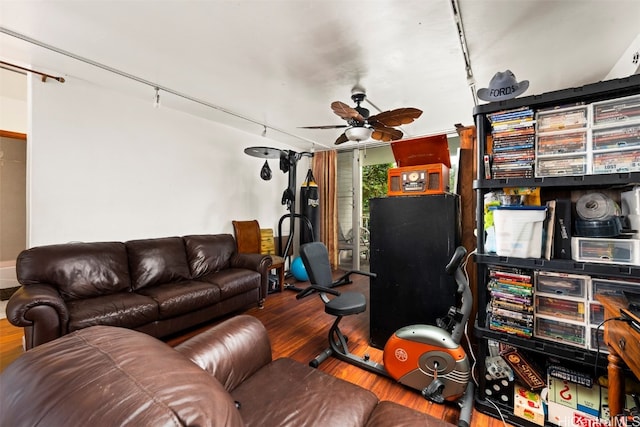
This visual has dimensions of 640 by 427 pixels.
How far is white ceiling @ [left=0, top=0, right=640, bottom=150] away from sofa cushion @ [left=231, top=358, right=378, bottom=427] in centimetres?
222

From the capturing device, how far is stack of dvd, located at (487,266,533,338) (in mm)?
1492

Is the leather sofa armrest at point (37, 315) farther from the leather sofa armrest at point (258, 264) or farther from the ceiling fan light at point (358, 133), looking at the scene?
the ceiling fan light at point (358, 133)

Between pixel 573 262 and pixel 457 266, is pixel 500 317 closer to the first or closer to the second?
pixel 457 266

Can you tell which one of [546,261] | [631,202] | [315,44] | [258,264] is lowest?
[258,264]

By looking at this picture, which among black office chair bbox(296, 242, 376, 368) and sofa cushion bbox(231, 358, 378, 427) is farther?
black office chair bbox(296, 242, 376, 368)

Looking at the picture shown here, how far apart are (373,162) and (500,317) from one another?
4.14 metres

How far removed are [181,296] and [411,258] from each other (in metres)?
2.25

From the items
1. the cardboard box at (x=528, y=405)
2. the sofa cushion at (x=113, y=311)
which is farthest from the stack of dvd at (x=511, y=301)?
the sofa cushion at (x=113, y=311)

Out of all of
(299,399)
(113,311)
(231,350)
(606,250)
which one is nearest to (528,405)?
(606,250)

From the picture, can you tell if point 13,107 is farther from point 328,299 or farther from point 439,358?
point 439,358

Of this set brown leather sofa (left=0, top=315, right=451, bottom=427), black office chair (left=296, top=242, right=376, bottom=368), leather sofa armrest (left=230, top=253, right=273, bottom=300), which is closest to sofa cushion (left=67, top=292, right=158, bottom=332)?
leather sofa armrest (left=230, top=253, right=273, bottom=300)

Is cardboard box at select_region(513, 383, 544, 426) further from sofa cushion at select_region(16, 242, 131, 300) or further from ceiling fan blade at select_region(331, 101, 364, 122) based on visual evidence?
sofa cushion at select_region(16, 242, 131, 300)

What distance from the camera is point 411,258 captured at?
2188mm

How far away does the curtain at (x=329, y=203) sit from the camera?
5.26 meters
